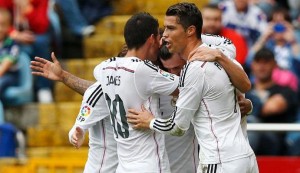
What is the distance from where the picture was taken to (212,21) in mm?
13016

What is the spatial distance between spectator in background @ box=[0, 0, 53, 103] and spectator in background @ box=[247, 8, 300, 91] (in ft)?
8.49

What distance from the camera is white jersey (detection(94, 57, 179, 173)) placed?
8664 millimetres

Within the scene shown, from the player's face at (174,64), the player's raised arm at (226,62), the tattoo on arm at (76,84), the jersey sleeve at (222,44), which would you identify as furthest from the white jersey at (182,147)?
the player's raised arm at (226,62)

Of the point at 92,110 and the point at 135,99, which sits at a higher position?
the point at 135,99

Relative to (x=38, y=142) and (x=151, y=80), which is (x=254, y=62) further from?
(x=151, y=80)

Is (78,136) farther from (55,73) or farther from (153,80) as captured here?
(153,80)

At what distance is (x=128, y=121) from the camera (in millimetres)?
8758

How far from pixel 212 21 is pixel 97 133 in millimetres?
3991

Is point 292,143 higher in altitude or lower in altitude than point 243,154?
lower

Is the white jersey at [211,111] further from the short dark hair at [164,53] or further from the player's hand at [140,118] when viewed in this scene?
the short dark hair at [164,53]

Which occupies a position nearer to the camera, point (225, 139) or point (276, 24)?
point (225, 139)

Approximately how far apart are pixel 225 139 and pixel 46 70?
185 centimetres

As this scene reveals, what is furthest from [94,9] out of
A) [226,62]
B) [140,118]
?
[226,62]

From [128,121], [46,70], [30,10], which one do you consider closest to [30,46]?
[30,10]
